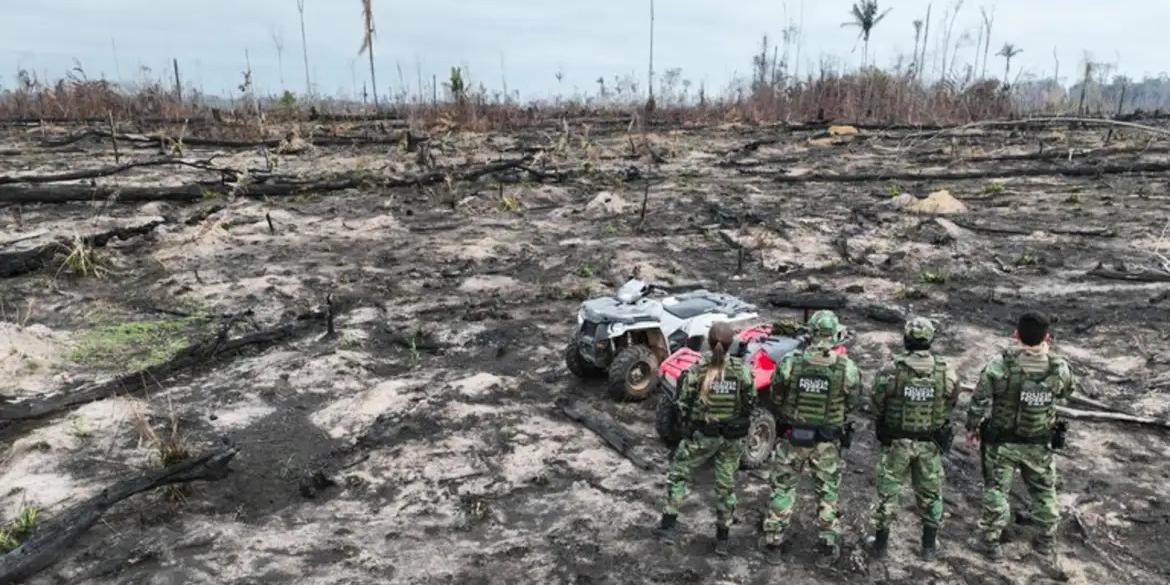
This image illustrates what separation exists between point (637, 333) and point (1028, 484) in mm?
3260

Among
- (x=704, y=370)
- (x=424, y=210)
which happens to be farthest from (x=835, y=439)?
(x=424, y=210)

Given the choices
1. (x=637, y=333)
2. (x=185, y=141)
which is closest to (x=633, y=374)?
(x=637, y=333)

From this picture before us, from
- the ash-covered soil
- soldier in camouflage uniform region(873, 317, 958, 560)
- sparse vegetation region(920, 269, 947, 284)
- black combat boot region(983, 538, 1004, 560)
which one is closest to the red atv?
the ash-covered soil

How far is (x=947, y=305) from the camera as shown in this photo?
9023mm

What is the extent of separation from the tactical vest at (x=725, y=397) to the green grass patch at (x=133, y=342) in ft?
16.9

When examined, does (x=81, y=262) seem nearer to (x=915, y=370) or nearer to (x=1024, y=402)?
(x=915, y=370)

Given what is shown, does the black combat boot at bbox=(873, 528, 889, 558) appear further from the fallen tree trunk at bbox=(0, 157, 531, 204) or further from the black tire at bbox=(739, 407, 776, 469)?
the fallen tree trunk at bbox=(0, 157, 531, 204)

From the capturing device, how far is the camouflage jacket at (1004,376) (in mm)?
4285

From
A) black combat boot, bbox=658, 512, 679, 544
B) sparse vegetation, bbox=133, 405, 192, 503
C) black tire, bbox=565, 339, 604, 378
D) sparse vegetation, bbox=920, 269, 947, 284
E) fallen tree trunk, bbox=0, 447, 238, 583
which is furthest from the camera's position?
sparse vegetation, bbox=920, 269, 947, 284

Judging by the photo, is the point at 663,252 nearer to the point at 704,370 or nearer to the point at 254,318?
the point at 254,318

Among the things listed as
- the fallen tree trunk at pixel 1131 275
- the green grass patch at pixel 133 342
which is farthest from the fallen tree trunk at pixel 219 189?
the fallen tree trunk at pixel 1131 275

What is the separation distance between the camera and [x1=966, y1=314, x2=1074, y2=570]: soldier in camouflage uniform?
4.27m

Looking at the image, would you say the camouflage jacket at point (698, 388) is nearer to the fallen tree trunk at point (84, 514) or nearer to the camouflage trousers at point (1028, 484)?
the camouflage trousers at point (1028, 484)

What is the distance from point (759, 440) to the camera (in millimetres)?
5516
